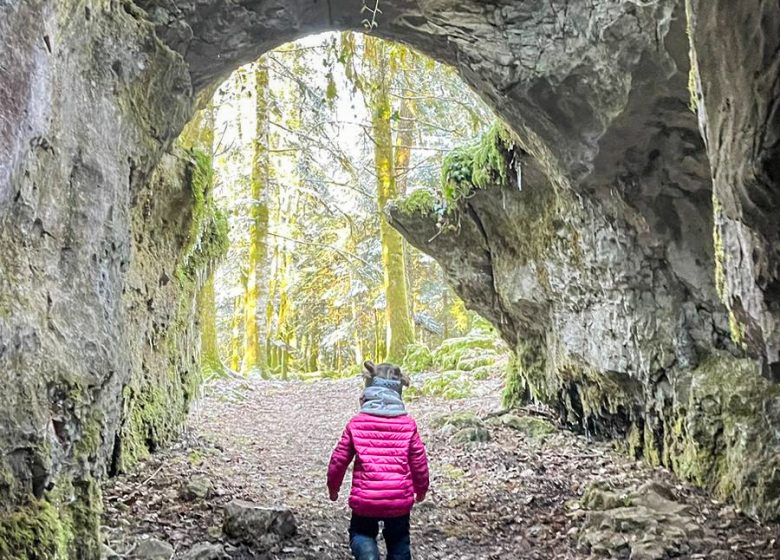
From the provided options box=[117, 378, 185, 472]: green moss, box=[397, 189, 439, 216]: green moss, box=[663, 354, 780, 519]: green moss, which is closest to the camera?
box=[663, 354, 780, 519]: green moss

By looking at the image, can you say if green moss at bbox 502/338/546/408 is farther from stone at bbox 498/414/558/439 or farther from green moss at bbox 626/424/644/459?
green moss at bbox 626/424/644/459

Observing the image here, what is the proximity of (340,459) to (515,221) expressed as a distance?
18.5 ft

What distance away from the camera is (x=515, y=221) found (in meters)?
9.30

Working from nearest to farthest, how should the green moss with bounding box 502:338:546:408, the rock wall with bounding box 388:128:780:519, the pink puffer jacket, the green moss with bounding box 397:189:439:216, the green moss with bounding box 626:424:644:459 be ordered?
the pink puffer jacket, the rock wall with bounding box 388:128:780:519, the green moss with bounding box 626:424:644:459, the green moss with bounding box 502:338:546:408, the green moss with bounding box 397:189:439:216

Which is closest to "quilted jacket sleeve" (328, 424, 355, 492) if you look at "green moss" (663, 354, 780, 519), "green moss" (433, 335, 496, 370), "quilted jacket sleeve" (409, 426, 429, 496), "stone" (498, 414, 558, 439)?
"quilted jacket sleeve" (409, 426, 429, 496)

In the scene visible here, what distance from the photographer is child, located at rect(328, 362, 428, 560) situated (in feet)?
14.7

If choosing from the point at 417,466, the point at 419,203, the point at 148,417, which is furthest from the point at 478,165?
the point at 148,417

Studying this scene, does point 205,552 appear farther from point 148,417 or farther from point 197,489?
point 148,417

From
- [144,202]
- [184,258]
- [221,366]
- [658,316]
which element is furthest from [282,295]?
[658,316]

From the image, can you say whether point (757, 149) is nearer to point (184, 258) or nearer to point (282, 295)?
point (184, 258)

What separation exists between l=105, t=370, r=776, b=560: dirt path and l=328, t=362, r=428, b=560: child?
918 mm

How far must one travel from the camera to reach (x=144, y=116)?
5703 millimetres

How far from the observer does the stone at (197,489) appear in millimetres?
6293

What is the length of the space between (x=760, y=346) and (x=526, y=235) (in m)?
5.62
